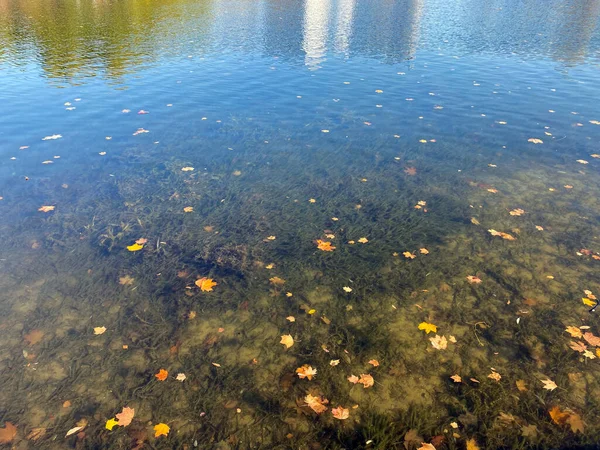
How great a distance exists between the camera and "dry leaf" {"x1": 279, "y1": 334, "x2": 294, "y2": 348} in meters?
6.16

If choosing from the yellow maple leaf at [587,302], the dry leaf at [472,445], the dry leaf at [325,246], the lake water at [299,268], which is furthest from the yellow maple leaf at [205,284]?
the yellow maple leaf at [587,302]

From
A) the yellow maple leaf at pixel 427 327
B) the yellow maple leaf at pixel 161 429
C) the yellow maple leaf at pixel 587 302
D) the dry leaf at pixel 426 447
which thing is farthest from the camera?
the yellow maple leaf at pixel 587 302

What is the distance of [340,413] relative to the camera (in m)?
5.13

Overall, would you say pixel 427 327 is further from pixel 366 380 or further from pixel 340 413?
pixel 340 413

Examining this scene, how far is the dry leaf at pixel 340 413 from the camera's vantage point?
16.7 ft

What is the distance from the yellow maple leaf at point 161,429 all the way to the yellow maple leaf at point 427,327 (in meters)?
4.02

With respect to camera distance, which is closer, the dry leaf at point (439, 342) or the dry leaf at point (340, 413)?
the dry leaf at point (340, 413)

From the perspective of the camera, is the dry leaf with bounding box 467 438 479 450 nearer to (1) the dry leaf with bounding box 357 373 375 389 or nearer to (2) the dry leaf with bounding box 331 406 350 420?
(1) the dry leaf with bounding box 357 373 375 389

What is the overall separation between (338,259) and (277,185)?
3.69 metres

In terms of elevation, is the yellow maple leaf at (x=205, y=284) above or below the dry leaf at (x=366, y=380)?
above

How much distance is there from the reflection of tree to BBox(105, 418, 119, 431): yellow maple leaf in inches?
845

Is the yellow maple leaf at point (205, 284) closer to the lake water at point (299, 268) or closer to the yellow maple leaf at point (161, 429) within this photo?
the lake water at point (299, 268)

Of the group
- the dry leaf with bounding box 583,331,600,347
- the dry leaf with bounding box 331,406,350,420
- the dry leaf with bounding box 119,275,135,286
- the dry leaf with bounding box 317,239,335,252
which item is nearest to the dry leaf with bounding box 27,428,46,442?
the dry leaf with bounding box 119,275,135,286

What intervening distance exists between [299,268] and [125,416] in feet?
12.8
